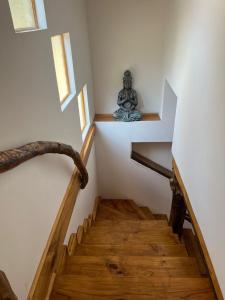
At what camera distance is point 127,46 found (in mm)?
3375

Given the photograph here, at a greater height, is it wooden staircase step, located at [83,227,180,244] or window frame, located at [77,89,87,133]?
window frame, located at [77,89,87,133]

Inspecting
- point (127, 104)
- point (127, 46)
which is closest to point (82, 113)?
point (127, 104)

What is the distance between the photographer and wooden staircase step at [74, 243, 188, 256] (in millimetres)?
2277

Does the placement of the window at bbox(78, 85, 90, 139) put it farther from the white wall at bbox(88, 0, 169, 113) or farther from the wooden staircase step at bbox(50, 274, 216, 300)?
the wooden staircase step at bbox(50, 274, 216, 300)

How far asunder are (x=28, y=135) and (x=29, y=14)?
936 millimetres

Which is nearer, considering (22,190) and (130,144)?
(22,190)

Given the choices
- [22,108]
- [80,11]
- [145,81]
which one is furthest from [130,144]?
[22,108]

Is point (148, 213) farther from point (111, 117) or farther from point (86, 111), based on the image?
point (86, 111)

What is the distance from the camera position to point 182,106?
233 centimetres

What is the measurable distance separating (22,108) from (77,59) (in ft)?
5.19

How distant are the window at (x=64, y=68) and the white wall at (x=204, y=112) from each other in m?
1.21

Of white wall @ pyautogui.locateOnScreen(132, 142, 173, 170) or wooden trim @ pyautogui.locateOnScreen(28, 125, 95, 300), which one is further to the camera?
white wall @ pyautogui.locateOnScreen(132, 142, 173, 170)

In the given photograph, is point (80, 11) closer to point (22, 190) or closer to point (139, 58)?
point (139, 58)

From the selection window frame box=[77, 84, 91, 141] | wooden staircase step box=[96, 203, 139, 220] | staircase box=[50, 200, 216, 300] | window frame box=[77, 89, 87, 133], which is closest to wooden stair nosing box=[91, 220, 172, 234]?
staircase box=[50, 200, 216, 300]
